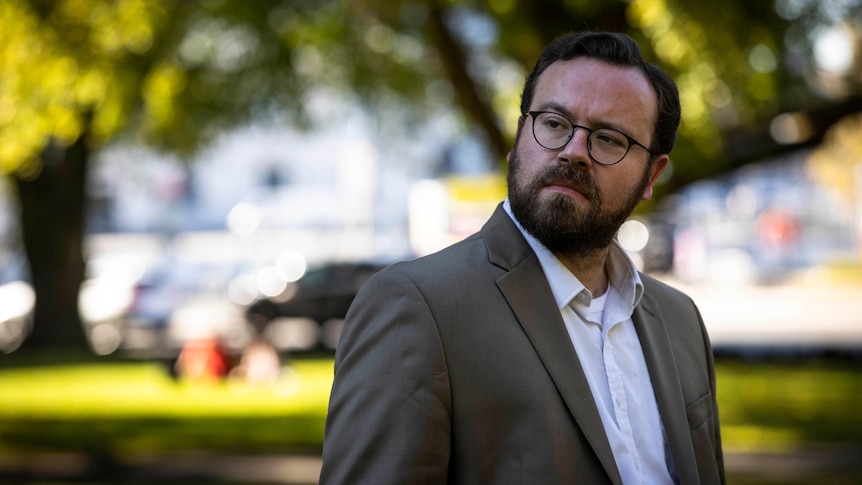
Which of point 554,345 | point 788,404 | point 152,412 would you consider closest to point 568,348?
point 554,345

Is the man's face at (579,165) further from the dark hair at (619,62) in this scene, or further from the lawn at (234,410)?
the lawn at (234,410)

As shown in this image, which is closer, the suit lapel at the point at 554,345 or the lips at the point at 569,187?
the suit lapel at the point at 554,345

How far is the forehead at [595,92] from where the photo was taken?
2508 mm

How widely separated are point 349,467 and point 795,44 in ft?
26.9

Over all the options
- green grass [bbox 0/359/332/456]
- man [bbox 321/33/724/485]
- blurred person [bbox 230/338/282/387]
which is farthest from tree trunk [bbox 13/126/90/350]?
man [bbox 321/33/724/485]

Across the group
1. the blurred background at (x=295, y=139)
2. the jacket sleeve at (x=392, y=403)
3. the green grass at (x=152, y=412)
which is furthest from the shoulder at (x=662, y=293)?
the green grass at (x=152, y=412)

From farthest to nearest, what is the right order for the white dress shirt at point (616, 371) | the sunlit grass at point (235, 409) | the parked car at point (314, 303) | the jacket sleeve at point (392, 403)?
the parked car at point (314, 303) < the sunlit grass at point (235, 409) < the white dress shirt at point (616, 371) < the jacket sleeve at point (392, 403)

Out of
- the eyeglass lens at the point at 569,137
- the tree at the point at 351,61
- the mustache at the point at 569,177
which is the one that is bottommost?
the mustache at the point at 569,177

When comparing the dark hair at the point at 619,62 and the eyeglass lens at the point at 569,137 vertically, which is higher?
Result: the dark hair at the point at 619,62

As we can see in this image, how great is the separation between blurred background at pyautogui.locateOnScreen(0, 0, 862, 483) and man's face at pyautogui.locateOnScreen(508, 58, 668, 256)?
13.1 feet

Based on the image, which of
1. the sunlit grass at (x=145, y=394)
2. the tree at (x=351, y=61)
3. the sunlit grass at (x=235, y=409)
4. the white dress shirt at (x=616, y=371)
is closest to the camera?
the white dress shirt at (x=616, y=371)

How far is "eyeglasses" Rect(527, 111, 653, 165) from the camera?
2.49 m

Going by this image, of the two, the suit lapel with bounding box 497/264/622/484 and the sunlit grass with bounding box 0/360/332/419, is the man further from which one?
the sunlit grass with bounding box 0/360/332/419

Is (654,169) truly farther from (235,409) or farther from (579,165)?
(235,409)
